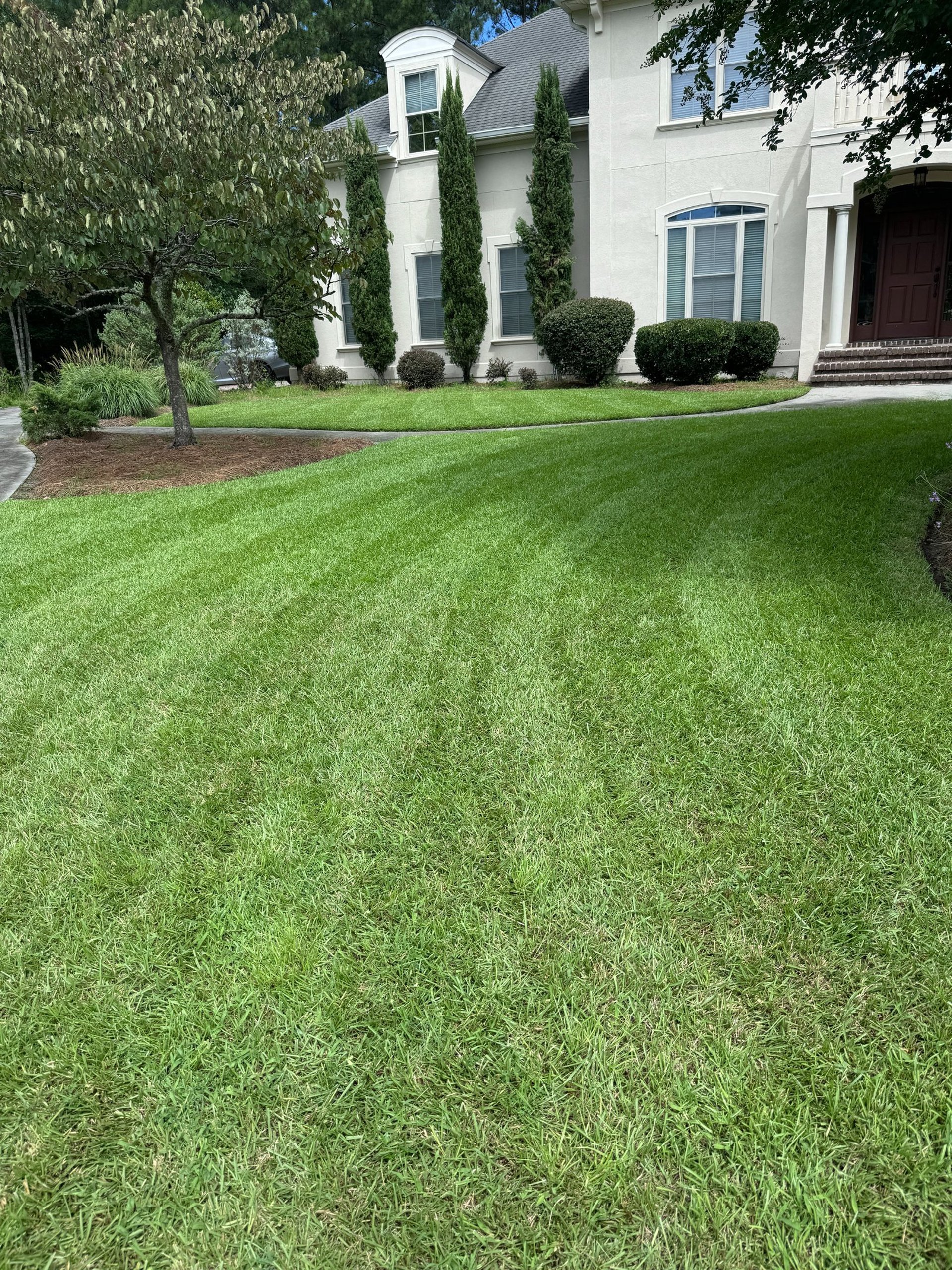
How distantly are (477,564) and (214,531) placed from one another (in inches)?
84.0

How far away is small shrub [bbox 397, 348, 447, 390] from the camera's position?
637 inches

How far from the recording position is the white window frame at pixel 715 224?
13.2 meters

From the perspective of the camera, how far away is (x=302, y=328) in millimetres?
18047

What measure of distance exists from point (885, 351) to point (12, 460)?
12.6 metres

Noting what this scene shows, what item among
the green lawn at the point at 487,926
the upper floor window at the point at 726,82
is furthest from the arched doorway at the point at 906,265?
the green lawn at the point at 487,926

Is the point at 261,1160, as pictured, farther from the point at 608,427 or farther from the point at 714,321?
the point at 714,321

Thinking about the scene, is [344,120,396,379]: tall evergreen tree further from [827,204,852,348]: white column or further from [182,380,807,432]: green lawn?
[827,204,852,348]: white column

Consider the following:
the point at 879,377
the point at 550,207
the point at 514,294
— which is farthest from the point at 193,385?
the point at 879,377

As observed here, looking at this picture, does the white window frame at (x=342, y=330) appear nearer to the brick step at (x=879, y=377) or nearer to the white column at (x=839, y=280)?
the white column at (x=839, y=280)

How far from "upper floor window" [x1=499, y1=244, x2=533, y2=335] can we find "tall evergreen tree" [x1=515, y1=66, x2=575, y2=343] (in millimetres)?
752

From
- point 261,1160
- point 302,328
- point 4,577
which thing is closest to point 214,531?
point 4,577

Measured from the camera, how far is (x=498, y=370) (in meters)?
16.3

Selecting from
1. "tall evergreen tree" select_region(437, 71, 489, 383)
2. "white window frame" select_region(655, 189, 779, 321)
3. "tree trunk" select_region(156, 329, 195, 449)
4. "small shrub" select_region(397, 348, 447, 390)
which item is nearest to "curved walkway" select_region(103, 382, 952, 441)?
"tree trunk" select_region(156, 329, 195, 449)

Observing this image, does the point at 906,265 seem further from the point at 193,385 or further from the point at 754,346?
the point at 193,385
